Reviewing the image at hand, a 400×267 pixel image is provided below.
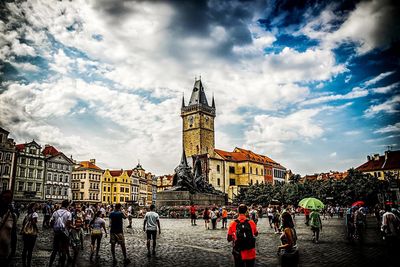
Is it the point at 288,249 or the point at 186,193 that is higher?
the point at 186,193

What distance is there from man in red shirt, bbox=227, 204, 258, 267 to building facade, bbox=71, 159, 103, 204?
86.8 metres

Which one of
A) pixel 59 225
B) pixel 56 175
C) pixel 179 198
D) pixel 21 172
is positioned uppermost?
pixel 56 175

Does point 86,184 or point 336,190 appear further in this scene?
point 86,184

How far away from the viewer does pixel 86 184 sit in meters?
87.3

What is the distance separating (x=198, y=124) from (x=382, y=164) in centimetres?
4839

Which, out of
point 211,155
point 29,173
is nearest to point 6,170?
point 29,173

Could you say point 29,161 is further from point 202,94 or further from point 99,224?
A: point 99,224

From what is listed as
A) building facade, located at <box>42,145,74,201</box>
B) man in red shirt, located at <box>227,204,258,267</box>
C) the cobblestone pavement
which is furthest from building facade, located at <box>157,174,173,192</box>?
man in red shirt, located at <box>227,204,258,267</box>

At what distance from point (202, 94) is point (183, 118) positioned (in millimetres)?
8986

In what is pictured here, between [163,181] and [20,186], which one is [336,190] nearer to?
[20,186]

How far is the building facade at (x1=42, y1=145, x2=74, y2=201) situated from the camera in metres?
73.6

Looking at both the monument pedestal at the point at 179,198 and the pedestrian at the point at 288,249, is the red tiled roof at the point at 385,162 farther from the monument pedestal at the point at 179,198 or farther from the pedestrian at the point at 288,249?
the pedestrian at the point at 288,249

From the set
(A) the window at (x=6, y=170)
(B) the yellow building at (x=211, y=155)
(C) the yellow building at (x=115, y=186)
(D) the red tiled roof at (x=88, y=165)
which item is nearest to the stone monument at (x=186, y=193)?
(A) the window at (x=6, y=170)

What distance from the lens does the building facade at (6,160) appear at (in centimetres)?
6088
